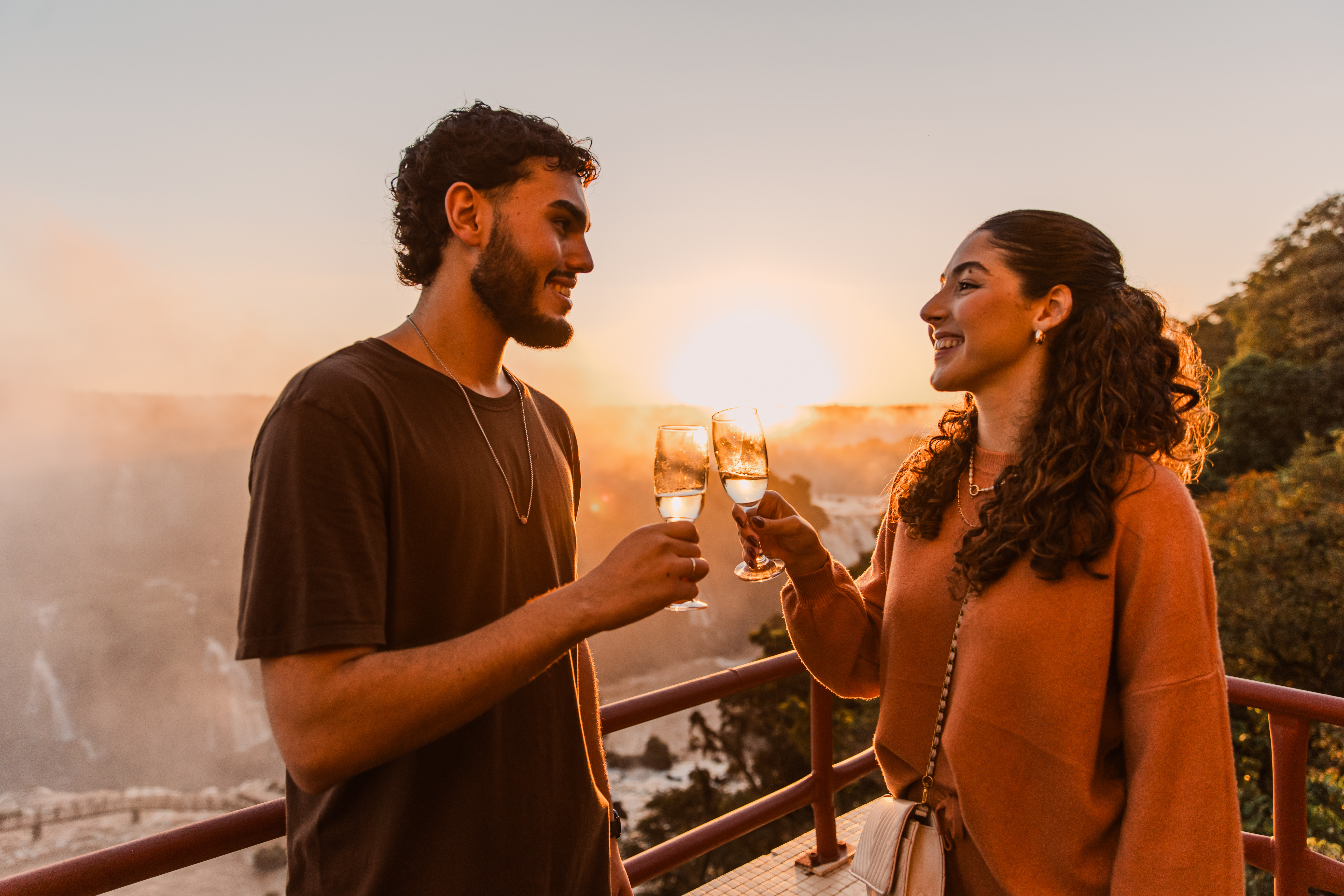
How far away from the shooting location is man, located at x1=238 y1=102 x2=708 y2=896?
3.93 feet

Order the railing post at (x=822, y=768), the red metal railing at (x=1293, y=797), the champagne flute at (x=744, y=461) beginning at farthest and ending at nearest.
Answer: the railing post at (x=822, y=768)
the red metal railing at (x=1293, y=797)
the champagne flute at (x=744, y=461)

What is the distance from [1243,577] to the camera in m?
19.0

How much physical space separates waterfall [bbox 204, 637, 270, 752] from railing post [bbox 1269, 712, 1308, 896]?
79102 millimetres

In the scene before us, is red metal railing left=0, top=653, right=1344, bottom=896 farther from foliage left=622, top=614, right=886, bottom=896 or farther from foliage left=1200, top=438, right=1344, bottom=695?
foliage left=622, top=614, right=886, bottom=896

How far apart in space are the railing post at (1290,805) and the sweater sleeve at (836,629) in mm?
1187

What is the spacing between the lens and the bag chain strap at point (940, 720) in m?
1.79

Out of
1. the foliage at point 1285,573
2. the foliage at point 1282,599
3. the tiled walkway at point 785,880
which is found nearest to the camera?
the tiled walkway at point 785,880

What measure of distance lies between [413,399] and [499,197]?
540mm

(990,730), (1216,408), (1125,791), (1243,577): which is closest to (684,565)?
(990,730)

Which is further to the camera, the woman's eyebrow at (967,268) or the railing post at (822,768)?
the railing post at (822,768)

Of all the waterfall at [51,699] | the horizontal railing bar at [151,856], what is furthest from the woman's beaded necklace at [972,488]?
the waterfall at [51,699]

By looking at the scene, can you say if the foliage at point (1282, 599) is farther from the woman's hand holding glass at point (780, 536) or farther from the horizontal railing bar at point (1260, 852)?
the woman's hand holding glass at point (780, 536)

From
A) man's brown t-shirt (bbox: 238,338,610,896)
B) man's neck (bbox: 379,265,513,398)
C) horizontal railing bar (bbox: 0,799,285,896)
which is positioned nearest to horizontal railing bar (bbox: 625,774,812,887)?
man's brown t-shirt (bbox: 238,338,610,896)

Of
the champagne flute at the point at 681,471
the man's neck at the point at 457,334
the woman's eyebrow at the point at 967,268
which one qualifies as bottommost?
the champagne flute at the point at 681,471
